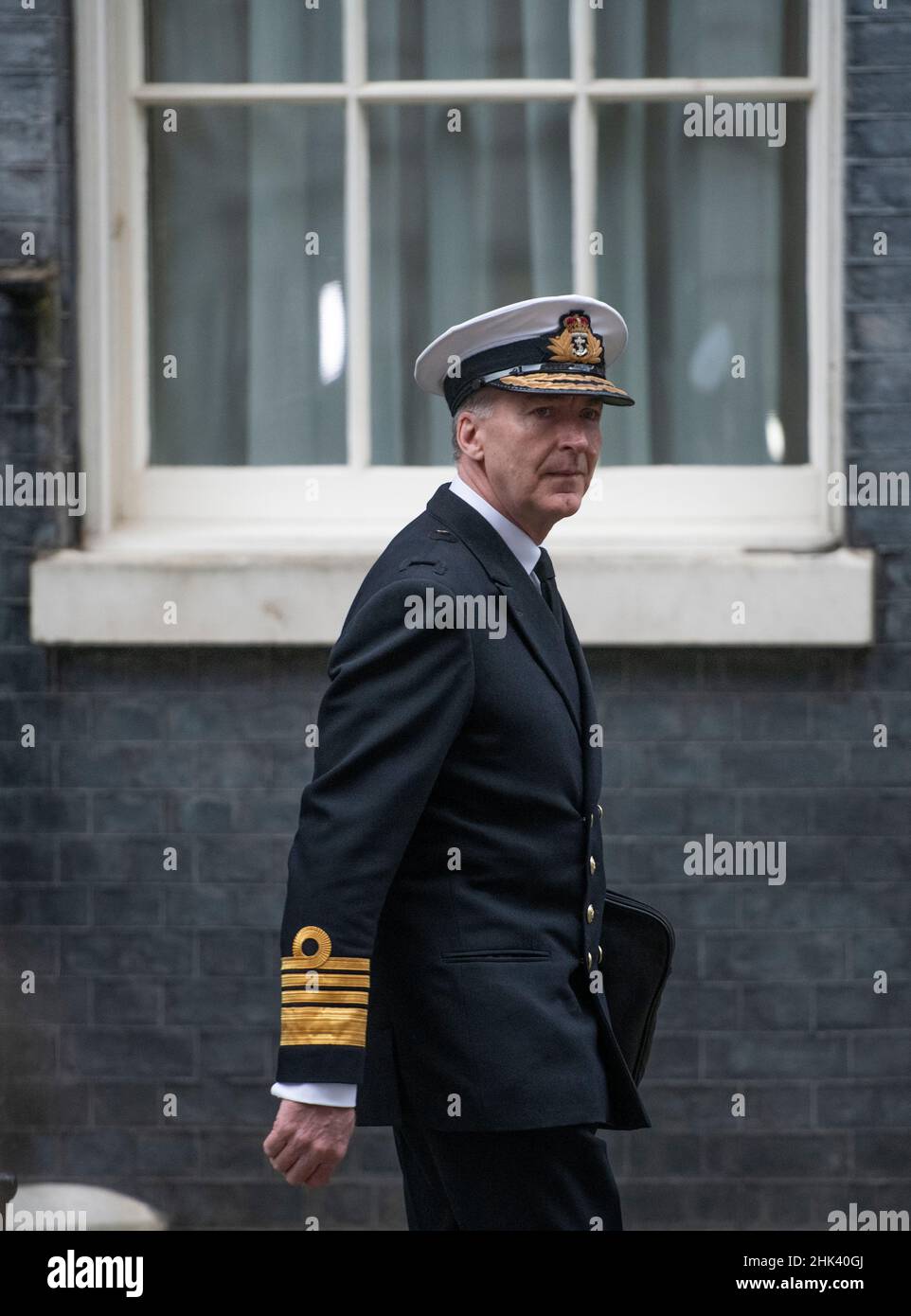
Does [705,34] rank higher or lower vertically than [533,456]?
higher

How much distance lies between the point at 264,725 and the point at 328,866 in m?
2.35

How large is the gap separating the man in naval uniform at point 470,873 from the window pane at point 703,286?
2.18 meters

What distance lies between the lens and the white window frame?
16.0 feet

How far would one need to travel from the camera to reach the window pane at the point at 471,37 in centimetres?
514

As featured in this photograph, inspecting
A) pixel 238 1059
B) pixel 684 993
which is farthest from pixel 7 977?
pixel 684 993

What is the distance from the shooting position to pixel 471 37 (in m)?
5.16

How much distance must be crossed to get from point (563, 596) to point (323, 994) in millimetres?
2357

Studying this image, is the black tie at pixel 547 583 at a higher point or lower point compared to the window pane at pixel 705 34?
lower

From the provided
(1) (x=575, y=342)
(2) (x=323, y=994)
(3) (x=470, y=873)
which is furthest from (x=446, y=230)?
(2) (x=323, y=994)

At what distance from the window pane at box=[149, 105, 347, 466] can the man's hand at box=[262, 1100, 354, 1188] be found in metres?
2.92

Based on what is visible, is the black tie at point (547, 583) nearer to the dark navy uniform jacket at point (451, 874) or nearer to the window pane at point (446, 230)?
the dark navy uniform jacket at point (451, 874)

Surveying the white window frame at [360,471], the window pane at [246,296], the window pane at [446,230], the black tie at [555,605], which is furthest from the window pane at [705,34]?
the black tie at [555,605]

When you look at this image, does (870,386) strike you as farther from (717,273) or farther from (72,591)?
(72,591)

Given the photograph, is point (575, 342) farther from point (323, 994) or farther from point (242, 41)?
point (242, 41)
